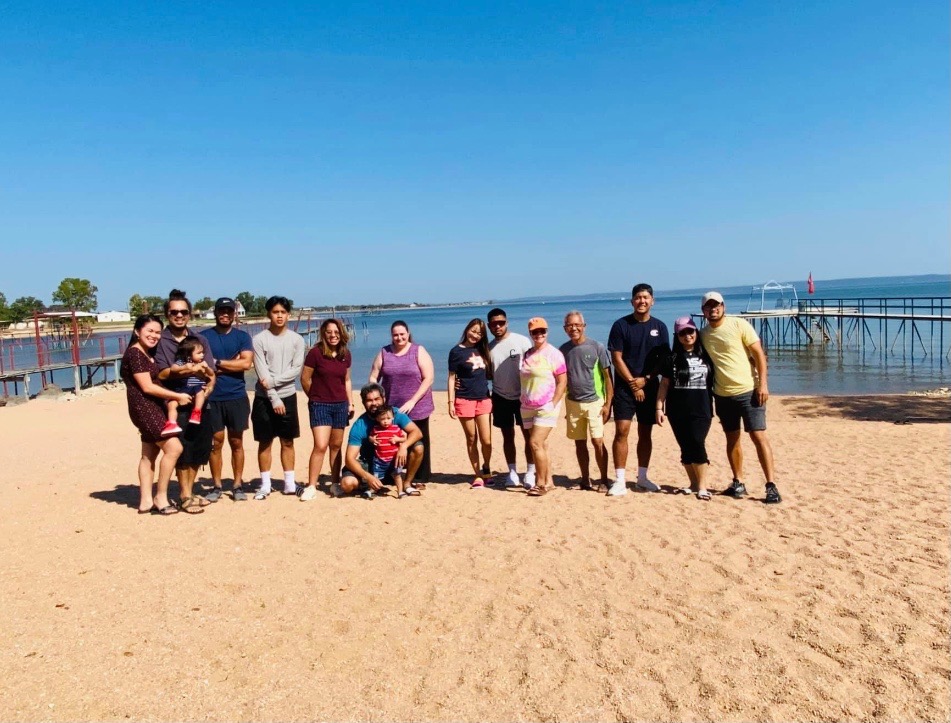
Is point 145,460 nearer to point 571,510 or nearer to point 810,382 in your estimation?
Answer: point 571,510

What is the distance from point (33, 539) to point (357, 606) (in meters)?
2.98

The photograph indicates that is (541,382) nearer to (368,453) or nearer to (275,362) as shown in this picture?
(368,453)

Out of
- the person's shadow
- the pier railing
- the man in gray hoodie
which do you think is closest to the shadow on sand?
the man in gray hoodie

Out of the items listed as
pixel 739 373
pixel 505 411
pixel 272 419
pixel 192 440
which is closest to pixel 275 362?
pixel 272 419

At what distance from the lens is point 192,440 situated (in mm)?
5695

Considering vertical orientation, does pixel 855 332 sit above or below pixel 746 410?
below

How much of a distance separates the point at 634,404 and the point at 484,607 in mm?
2963

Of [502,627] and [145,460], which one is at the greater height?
[145,460]

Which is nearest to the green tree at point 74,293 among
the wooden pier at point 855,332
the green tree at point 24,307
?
the green tree at point 24,307

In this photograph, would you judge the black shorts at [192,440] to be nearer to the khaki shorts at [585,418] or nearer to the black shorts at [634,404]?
the khaki shorts at [585,418]

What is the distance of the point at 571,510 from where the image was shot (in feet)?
18.9

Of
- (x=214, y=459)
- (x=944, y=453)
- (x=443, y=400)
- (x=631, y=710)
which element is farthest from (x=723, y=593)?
(x=443, y=400)

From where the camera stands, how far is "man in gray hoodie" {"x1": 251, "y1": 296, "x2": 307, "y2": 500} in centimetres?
598

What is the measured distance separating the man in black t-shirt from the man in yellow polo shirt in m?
0.45
